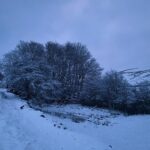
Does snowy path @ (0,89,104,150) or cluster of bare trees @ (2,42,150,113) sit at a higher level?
cluster of bare trees @ (2,42,150,113)

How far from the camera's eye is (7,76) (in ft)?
94.4

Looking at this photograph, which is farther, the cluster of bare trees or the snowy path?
the cluster of bare trees

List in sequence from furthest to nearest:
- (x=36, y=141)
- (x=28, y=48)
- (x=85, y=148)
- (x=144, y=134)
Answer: (x=28, y=48) → (x=144, y=134) → (x=85, y=148) → (x=36, y=141)

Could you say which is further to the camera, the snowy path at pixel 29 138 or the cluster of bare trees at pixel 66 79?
the cluster of bare trees at pixel 66 79

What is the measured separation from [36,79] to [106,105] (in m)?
14.2

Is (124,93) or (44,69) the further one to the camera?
(124,93)

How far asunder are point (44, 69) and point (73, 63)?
1403cm

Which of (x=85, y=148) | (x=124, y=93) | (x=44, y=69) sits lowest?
(x=85, y=148)

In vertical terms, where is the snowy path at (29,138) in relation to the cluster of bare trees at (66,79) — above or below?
below

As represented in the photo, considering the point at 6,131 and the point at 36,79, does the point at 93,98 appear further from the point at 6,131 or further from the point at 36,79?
the point at 6,131

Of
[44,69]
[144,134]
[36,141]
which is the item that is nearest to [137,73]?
[36,141]

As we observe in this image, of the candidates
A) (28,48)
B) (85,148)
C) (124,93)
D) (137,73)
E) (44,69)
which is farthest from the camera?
(28,48)

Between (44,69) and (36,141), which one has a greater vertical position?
(44,69)

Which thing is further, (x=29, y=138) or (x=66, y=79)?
(x=66, y=79)
